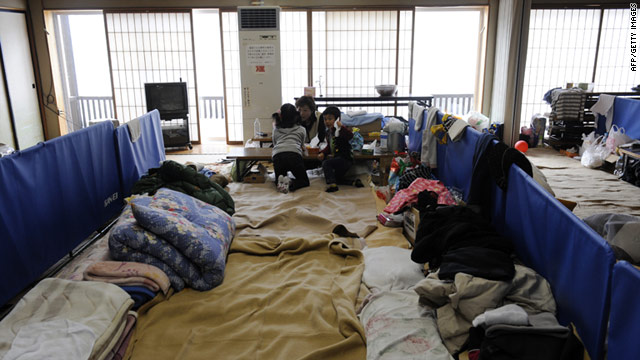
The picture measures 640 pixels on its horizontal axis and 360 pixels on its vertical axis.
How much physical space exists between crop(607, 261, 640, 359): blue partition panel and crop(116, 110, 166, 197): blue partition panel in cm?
364

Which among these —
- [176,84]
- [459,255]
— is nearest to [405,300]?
[459,255]

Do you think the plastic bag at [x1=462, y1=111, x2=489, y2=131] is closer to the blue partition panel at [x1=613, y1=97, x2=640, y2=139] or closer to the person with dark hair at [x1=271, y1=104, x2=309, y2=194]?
the blue partition panel at [x1=613, y1=97, x2=640, y2=139]

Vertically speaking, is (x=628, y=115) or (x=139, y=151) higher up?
(x=628, y=115)

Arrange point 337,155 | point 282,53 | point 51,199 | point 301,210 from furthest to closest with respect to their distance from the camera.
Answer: point 282,53, point 337,155, point 301,210, point 51,199

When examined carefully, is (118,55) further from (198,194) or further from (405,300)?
(405,300)

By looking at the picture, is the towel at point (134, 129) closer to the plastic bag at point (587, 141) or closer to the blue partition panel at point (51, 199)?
the blue partition panel at point (51, 199)

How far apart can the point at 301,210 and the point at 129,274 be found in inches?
58.6

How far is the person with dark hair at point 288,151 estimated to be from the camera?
13.7ft

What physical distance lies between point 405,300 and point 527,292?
0.55 m

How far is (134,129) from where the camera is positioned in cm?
406

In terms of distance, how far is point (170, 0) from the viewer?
662 centimetres

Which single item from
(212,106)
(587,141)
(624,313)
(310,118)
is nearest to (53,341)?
(624,313)

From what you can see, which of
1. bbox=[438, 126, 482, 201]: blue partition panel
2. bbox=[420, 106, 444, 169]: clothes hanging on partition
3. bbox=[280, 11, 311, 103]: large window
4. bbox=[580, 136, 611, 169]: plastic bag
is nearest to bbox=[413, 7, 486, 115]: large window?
bbox=[280, 11, 311, 103]: large window

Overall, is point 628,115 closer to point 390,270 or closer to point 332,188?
point 332,188
